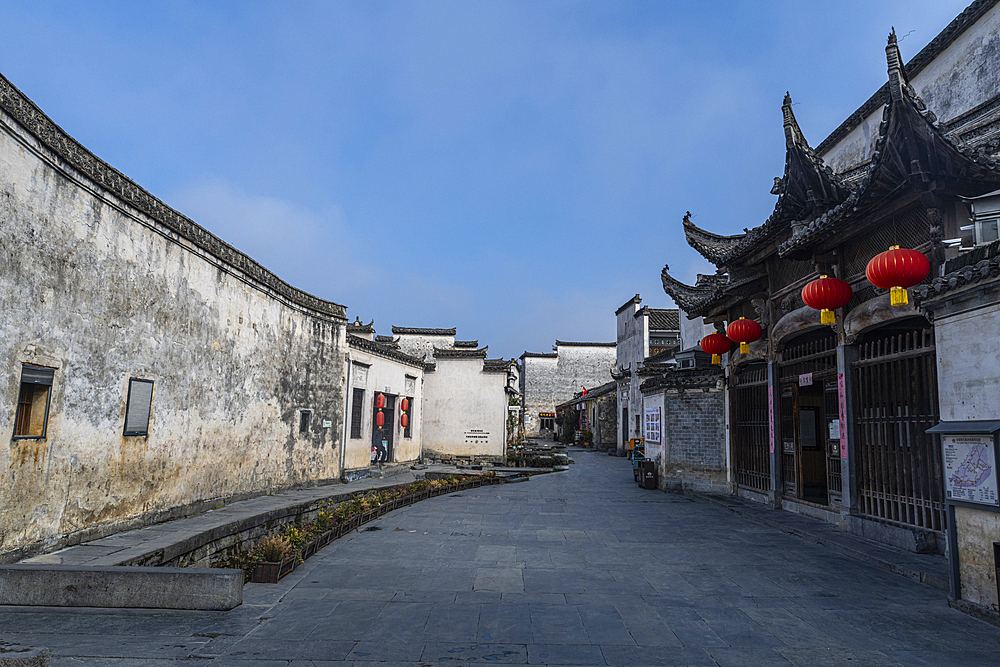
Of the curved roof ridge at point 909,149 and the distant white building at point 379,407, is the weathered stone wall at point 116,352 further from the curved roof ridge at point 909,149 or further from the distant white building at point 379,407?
the curved roof ridge at point 909,149

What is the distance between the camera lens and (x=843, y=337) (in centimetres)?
911

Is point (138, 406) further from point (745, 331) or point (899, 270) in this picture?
point (745, 331)

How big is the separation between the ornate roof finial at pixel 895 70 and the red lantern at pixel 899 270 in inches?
69.7

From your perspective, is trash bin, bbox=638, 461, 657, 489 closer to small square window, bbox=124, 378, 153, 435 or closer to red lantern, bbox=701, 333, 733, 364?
red lantern, bbox=701, 333, 733, 364

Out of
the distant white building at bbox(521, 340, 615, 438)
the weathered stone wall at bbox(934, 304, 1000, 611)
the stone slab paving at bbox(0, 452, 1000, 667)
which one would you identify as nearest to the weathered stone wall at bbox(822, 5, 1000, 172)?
the weathered stone wall at bbox(934, 304, 1000, 611)

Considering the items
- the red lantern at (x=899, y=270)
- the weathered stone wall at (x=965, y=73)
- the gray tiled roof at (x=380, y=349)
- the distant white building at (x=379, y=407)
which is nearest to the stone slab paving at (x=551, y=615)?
the red lantern at (x=899, y=270)

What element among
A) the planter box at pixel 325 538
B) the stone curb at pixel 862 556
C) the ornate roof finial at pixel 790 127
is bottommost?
the planter box at pixel 325 538

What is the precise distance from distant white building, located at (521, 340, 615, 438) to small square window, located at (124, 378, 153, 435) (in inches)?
1648

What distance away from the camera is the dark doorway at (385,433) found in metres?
18.2

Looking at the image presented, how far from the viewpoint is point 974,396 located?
214 inches

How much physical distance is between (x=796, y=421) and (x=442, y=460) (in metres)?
15.3

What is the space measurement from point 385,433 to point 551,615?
1456 centimetres

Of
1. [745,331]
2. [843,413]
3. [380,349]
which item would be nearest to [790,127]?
[745,331]

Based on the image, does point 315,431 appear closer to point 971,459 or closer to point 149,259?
point 149,259
